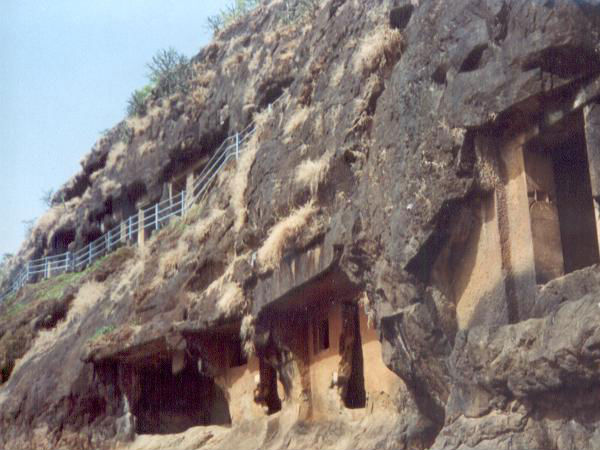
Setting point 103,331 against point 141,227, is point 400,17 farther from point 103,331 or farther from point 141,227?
point 141,227

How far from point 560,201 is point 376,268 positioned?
2.64m

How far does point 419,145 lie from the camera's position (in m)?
12.8

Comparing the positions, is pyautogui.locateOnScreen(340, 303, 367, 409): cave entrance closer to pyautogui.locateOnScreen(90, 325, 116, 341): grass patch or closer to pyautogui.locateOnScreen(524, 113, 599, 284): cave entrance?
pyautogui.locateOnScreen(524, 113, 599, 284): cave entrance

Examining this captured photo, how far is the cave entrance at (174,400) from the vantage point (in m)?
22.9

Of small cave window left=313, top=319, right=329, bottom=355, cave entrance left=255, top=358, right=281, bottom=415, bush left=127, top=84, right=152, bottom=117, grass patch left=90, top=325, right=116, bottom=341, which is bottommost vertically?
cave entrance left=255, top=358, right=281, bottom=415

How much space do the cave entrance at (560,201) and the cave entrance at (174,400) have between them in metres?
12.0

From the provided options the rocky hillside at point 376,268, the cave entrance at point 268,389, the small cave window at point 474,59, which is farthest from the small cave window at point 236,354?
the small cave window at point 474,59

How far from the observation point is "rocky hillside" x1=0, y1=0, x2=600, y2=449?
10930 mm

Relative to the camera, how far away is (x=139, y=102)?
36.1 m

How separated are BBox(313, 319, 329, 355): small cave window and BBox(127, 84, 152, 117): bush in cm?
1916

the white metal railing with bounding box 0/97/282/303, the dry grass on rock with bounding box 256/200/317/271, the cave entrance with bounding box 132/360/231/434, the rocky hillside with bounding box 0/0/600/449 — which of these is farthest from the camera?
the white metal railing with bounding box 0/97/282/303

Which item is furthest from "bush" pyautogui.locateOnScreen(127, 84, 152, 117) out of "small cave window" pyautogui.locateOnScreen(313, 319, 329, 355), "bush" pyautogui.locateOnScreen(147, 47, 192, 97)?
"small cave window" pyautogui.locateOnScreen(313, 319, 329, 355)

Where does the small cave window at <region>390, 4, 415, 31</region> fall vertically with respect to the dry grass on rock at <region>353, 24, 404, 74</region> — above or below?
above

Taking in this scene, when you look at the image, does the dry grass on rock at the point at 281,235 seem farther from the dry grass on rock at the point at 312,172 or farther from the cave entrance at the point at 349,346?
the cave entrance at the point at 349,346
